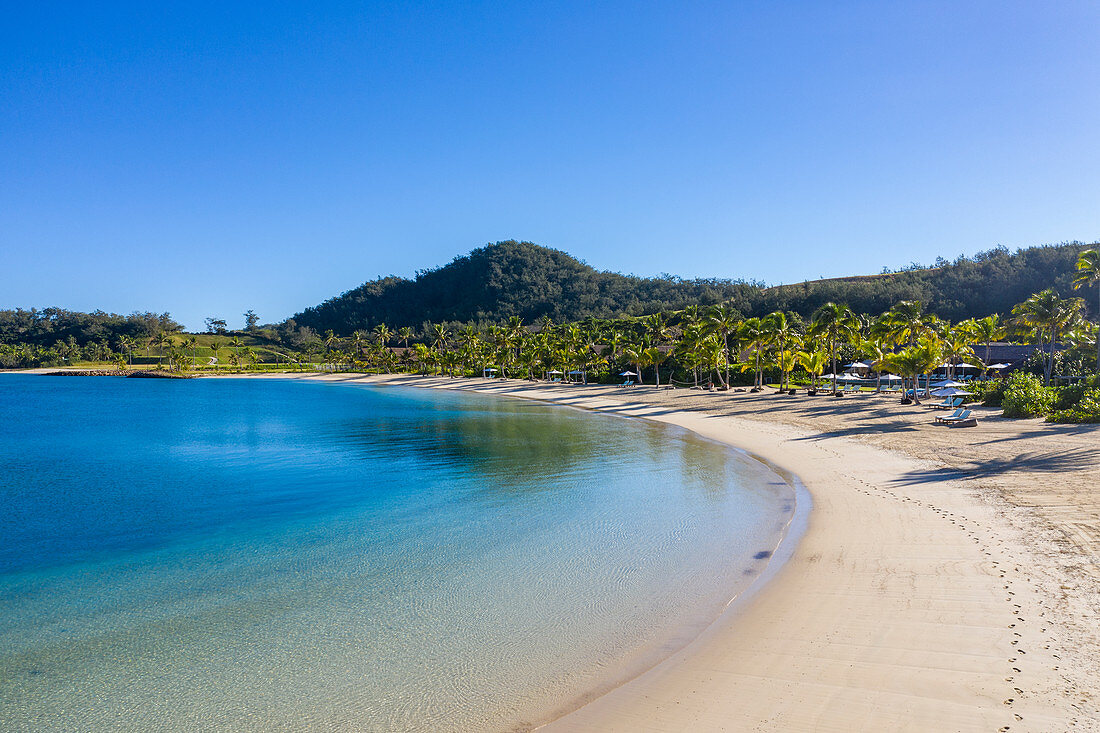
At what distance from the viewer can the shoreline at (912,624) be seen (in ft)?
18.3

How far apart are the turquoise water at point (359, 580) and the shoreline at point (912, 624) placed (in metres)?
0.82

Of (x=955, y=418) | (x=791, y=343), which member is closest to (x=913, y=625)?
(x=955, y=418)

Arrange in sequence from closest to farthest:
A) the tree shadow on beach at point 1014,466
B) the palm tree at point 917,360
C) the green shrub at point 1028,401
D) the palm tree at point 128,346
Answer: the tree shadow on beach at point 1014,466, the green shrub at point 1028,401, the palm tree at point 917,360, the palm tree at point 128,346

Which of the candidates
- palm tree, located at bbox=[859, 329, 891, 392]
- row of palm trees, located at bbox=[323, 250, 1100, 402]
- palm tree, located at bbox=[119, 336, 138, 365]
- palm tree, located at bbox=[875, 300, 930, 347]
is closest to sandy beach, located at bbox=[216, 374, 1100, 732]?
row of palm trees, located at bbox=[323, 250, 1100, 402]

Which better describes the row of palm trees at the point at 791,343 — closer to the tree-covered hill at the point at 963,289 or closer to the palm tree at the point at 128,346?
the tree-covered hill at the point at 963,289

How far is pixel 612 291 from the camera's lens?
145m

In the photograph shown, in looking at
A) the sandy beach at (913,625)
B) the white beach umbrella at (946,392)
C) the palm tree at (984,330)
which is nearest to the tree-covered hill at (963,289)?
the palm tree at (984,330)

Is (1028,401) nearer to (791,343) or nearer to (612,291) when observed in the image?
(791,343)

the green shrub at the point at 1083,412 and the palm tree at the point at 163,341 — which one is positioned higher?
the palm tree at the point at 163,341

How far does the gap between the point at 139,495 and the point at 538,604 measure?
1576 centimetres

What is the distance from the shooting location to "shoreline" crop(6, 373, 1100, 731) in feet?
18.3

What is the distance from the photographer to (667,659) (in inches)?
282

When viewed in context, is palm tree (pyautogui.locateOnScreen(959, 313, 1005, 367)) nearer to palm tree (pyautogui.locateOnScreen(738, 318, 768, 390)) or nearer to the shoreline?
palm tree (pyautogui.locateOnScreen(738, 318, 768, 390))

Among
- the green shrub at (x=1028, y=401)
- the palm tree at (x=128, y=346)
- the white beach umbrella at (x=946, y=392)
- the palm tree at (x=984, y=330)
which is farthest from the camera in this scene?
the palm tree at (x=128, y=346)
